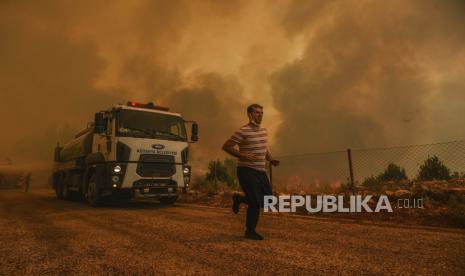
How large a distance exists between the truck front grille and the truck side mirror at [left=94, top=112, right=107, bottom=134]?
1457mm

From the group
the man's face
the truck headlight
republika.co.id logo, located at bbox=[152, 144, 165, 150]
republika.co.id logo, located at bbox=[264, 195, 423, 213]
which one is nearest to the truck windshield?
republika.co.id logo, located at bbox=[152, 144, 165, 150]

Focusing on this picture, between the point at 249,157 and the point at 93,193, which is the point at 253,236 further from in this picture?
the point at 93,193

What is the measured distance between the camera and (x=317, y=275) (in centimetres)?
270

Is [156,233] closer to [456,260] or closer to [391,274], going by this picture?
[391,274]

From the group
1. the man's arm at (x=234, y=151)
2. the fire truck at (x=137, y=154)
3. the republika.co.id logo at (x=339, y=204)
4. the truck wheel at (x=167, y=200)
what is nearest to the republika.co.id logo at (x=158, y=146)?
the fire truck at (x=137, y=154)

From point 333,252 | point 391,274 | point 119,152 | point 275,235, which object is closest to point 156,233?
point 275,235

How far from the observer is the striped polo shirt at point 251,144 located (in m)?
4.33

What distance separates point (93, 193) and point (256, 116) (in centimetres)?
742

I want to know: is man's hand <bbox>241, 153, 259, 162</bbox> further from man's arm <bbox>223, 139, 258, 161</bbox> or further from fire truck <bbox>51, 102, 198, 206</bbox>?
fire truck <bbox>51, 102, 198, 206</bbox>

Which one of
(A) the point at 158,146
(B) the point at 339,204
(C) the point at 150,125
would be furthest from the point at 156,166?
(B) the point at 339,204

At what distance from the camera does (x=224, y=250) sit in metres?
3.70

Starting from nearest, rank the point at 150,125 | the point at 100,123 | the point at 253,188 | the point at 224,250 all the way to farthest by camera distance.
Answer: the point at 224,250 < the point at 253,188 < the point at 100,123 < the point at 150,125

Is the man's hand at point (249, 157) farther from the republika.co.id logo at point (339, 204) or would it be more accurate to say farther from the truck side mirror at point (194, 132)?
the truck side mirror at point (194, 132)

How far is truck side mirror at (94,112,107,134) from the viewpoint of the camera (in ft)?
30.5
